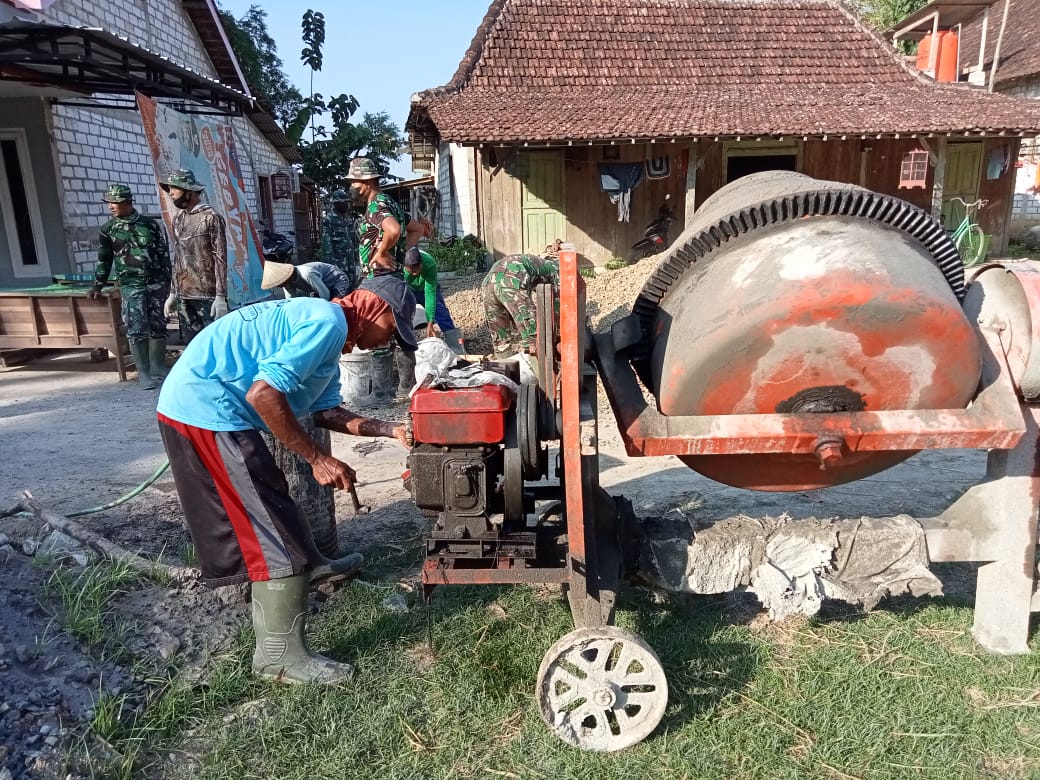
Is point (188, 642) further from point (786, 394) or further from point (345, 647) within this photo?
point (786, 394)

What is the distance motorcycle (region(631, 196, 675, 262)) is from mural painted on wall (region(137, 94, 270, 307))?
668cm

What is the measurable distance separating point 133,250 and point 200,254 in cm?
77

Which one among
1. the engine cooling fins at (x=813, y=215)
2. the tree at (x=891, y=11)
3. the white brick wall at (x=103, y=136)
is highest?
the tree at (x=891, y=11)

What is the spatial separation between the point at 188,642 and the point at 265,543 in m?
0.69

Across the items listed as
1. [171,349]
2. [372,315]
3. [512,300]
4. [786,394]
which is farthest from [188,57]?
[786,394]

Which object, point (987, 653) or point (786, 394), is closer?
point (786, 394)

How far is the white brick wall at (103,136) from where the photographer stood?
9375 millimetres

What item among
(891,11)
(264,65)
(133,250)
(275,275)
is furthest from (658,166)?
(264,65)

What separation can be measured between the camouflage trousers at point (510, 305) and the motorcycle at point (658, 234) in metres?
7.26

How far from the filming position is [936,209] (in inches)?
508

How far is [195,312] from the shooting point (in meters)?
7.38

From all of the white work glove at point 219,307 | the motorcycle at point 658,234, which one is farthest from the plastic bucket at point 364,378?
the motorcycle at point 658,234

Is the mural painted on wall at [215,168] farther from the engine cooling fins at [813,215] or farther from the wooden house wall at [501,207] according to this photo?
the engine cooling fins at [813,215]

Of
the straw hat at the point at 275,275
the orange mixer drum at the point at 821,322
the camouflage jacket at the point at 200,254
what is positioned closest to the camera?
the orange mixer drum at the point at 821,322
